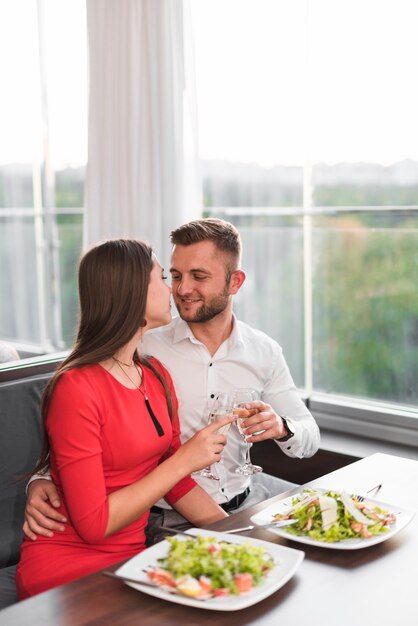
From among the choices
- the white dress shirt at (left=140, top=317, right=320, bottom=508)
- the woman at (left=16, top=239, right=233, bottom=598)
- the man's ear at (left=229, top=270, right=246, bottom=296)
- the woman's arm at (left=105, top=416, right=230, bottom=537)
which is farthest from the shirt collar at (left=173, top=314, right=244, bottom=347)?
the woman's arm at (left=105, top=416, right=230, bottom=537)

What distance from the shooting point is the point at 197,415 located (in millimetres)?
2426

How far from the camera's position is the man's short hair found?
2459 mm

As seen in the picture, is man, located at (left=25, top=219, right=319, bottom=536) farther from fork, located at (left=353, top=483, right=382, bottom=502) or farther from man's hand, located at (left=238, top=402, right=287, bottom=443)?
fork, located at (left=353, top=483, right=382, bottom=502)

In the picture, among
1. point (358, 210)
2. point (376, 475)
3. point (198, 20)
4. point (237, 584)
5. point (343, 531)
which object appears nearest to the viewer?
point (237, 584)

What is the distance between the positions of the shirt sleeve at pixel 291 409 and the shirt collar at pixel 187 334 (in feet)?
0.51

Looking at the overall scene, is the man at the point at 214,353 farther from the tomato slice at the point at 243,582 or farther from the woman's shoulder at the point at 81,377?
the tomato slice at the point at 243,582

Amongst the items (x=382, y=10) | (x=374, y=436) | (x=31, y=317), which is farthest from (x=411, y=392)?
(x=31, y=317)

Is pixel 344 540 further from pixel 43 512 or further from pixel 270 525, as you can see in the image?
pixel 43 512

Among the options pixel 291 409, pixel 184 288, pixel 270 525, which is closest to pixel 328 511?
pixel 270 525

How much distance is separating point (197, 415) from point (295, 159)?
152cm

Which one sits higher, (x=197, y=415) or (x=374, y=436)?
(x=197, y=415)

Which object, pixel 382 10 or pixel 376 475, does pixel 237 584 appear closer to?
pixel 376 475

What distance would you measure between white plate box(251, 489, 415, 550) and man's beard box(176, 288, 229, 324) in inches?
29.6

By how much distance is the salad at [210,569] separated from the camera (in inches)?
52.7
